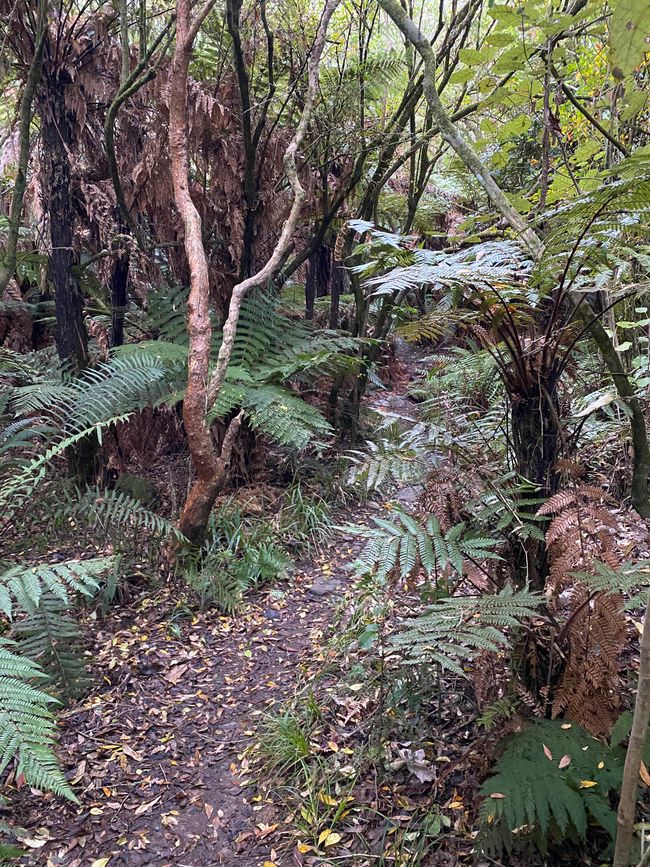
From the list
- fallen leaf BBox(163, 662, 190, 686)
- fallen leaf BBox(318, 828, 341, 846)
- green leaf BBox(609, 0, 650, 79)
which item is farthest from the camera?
fallen leaf BBox(163, 662, 190, 686)

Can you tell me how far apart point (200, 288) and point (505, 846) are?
302cm

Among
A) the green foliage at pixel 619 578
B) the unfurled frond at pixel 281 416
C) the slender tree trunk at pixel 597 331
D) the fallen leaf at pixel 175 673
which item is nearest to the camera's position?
the green foliage at pixel 619 578

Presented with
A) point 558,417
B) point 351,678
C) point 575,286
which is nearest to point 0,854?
point 351,678

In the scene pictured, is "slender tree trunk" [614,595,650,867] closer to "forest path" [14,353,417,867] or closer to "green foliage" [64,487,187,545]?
"forest path" [14,353,417,867]

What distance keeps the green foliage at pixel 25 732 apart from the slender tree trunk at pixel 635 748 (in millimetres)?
1460

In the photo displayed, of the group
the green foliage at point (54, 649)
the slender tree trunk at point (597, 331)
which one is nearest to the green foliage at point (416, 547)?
the slender tree trunk at point (597, 331)

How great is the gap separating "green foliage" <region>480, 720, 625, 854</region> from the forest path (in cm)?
82

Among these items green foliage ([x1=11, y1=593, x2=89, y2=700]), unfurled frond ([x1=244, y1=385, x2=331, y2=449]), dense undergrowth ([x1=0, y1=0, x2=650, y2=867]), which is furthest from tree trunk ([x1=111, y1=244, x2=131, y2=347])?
green foliage ([x1=11, y1=593, x2=89, y2=700])

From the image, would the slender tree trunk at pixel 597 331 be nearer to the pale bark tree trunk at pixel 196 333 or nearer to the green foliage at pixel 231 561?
the pale bark tree trunk at pixel 196 333

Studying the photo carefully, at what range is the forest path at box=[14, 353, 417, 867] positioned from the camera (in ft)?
6.79

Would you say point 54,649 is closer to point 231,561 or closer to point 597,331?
point 231,561

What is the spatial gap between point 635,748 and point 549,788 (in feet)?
1.89

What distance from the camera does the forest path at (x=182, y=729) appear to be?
6.79 feet

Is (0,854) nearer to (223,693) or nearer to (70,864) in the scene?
(70,864)
